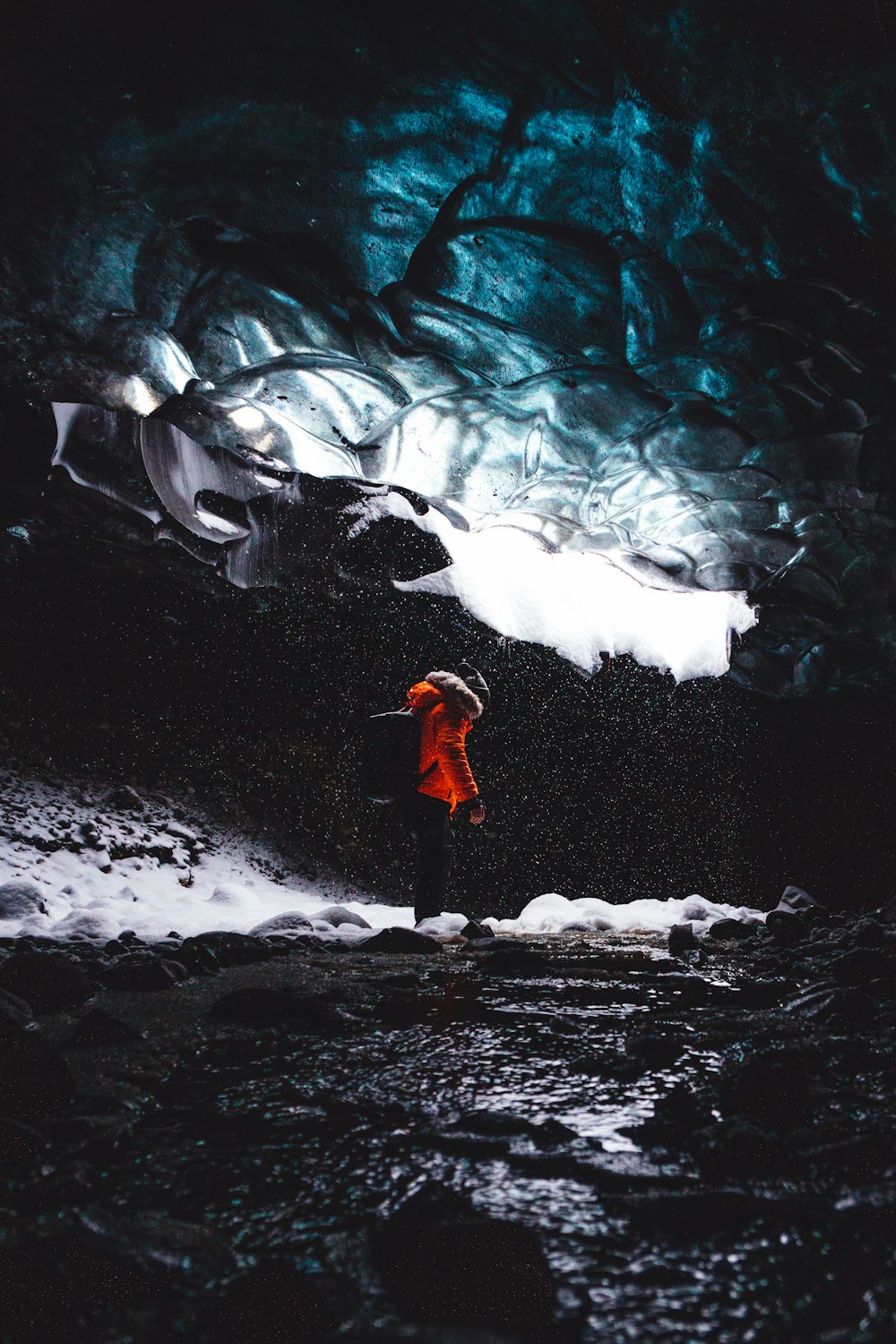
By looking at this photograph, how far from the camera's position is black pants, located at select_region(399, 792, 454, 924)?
4.73 metres

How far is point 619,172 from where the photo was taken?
9.89 ft

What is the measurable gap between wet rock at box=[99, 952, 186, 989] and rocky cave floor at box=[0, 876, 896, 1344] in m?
0.10

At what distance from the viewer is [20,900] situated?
14.1 ft

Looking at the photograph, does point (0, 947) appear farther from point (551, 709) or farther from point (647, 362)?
point (551, 709)

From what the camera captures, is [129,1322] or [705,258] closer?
[129,1322]

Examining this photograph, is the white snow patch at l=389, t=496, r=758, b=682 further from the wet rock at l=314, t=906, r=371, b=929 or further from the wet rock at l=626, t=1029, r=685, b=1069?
the wet rock at l=626, t=1029, r=685, b=1069

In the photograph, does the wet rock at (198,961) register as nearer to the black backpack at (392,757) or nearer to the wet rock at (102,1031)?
the wet rock at (102,1031)

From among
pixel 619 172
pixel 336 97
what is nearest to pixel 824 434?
pixel 619 172

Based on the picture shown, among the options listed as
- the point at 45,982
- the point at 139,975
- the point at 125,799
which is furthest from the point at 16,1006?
the point at 125,799

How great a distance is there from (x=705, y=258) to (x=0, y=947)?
4.27m

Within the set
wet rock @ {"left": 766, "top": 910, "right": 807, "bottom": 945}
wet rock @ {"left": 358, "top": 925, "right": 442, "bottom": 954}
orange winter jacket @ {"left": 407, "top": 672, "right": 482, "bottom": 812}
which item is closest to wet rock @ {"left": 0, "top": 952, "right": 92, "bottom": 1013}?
wet rock @ {"left": 358, "top": 925, "right": 442, "bottom": 954}

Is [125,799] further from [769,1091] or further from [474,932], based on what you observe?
[769,1091]

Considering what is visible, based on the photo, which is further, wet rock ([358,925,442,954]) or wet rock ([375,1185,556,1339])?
wet rock ([358,925,442,954])

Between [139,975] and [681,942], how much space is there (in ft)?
8.79
